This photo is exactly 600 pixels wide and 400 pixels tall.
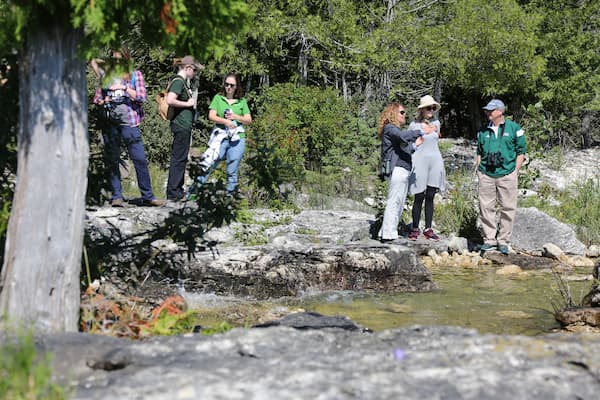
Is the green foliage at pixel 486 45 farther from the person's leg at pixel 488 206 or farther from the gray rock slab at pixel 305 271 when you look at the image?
the gray rock slab at pixel 305 271

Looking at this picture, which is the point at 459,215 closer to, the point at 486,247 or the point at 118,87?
the point at 486,247

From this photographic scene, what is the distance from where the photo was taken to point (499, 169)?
983cm

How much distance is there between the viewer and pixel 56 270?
143 inches

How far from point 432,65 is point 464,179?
6.29 metres

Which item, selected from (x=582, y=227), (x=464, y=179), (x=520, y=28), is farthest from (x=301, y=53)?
(x=582, y=227)

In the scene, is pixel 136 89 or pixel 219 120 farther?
pixel 219 120

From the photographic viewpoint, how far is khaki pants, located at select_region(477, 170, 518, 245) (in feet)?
32.2

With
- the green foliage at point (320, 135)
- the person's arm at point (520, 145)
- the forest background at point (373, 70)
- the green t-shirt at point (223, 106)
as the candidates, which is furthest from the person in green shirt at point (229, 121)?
the person's arm at point (520, 145)

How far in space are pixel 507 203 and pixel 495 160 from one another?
2.03ft

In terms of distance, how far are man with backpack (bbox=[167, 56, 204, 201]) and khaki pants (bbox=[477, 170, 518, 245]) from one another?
4029mm

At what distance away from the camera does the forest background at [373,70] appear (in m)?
13.5

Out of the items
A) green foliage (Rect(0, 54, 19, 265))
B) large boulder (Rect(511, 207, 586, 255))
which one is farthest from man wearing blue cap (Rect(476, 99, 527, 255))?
green foliage (Rect(0, 54, 19, 265))

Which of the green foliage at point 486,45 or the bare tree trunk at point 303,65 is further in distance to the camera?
the bare tree trunk at point 303,65

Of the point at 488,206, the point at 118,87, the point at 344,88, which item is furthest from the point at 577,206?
the point at 344,88
